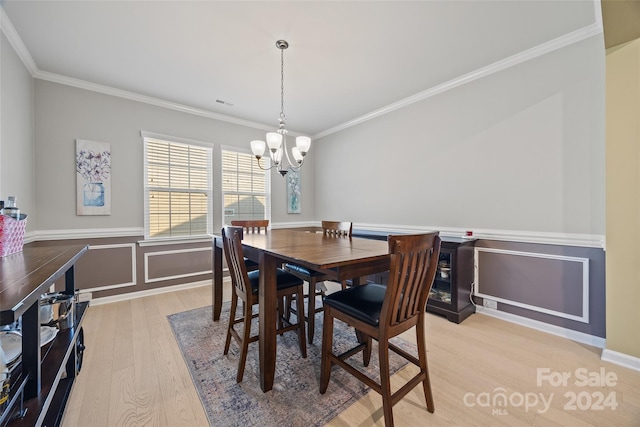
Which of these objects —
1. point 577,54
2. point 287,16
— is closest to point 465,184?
point 577,54

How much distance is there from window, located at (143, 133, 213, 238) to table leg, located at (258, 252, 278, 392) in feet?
9.03

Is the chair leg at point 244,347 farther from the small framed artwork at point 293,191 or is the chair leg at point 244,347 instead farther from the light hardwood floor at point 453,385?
the small framed artwork at point 293,191

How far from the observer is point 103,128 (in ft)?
10.7

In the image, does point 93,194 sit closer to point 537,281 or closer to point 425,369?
point 425,369

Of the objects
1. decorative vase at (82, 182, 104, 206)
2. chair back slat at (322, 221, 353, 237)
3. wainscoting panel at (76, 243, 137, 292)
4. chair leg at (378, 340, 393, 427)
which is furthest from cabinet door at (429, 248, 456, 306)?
decorative vase at (82, 182, 104, 206)

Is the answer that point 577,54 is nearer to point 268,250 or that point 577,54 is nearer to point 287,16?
→ point 287,16

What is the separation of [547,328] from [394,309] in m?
2.20

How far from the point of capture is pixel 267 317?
5.52ft

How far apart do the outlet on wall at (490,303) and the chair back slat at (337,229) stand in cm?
173

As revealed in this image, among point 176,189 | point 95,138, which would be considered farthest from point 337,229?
point 95,138

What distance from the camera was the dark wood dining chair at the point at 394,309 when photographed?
4.33 ft

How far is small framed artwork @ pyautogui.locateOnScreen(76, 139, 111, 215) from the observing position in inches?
122

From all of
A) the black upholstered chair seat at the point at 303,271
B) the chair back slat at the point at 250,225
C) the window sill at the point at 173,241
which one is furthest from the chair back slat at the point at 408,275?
the window sill at the point at 173,241

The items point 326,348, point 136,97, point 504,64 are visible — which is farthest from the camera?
point 136,97
